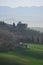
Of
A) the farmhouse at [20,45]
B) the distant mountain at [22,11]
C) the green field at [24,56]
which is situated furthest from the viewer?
the distant mountain at [22,11]

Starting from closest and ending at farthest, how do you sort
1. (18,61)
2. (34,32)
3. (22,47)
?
(18,61)
(22,47)
(34,32)

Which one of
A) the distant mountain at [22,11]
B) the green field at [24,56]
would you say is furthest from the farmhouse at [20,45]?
the distant mountain at [22,11]

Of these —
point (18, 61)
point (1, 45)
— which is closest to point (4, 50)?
point (1, 45)

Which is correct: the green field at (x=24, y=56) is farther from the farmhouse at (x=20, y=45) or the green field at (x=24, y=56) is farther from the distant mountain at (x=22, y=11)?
the distant mountain at (x=22, y=11)

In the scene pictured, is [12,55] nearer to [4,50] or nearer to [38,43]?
[4,50]

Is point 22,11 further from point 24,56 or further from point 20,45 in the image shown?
point 24,56

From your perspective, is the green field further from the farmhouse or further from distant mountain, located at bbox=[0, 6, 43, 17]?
distant mountain, located at bbox=[0, 6, 43, 17]
